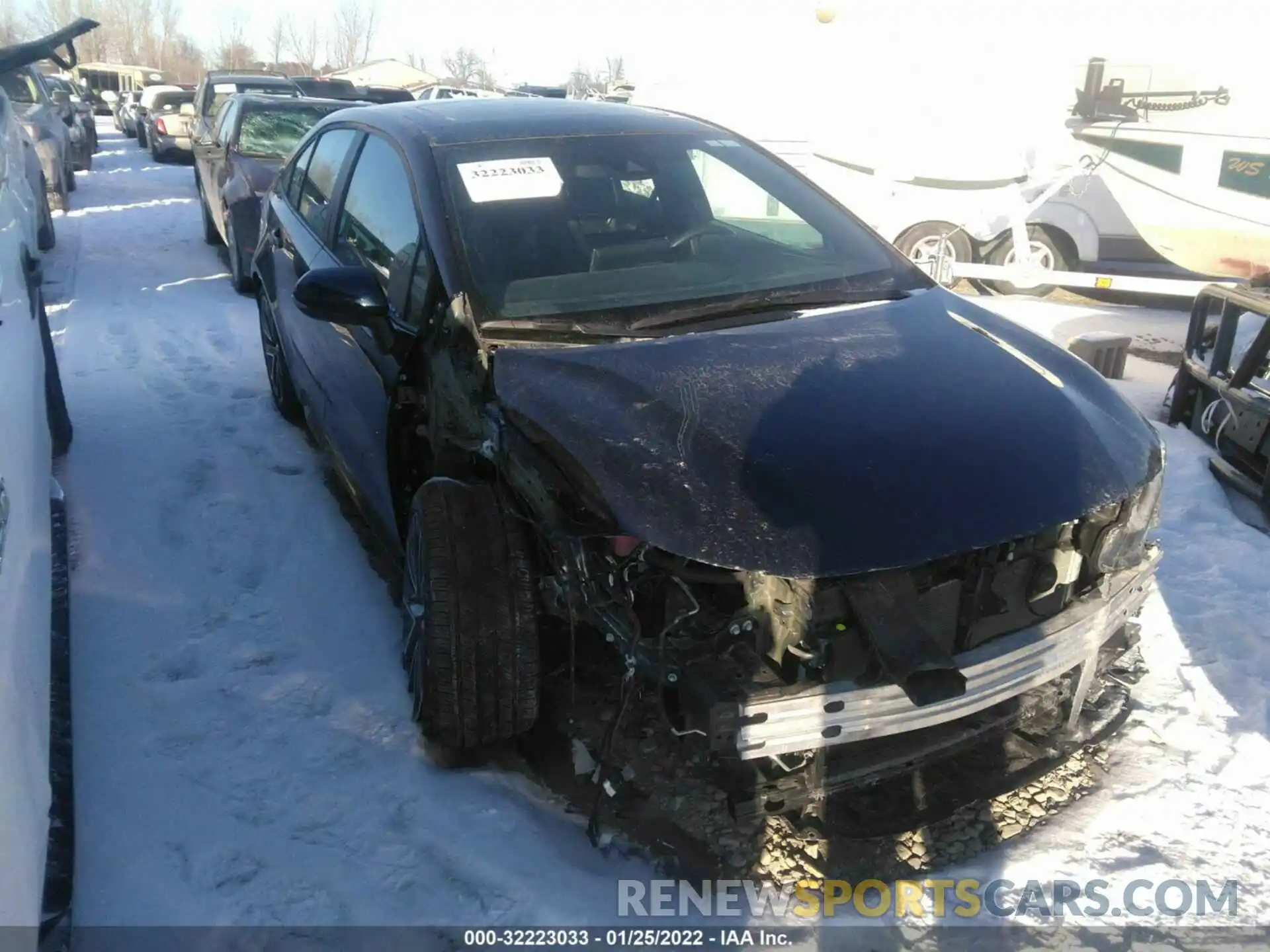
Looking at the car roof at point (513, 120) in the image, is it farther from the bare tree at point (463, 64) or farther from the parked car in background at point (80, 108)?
the bare tree at point (463, 64)

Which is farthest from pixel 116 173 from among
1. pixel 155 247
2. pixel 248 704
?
pixel 248 704

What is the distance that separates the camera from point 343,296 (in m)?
3.02

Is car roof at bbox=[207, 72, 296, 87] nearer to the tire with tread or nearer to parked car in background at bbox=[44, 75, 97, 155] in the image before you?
the tire with tread

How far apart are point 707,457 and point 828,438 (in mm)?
301

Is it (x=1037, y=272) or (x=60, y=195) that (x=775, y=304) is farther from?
(x=60, y=195)

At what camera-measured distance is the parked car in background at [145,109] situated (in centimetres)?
1962

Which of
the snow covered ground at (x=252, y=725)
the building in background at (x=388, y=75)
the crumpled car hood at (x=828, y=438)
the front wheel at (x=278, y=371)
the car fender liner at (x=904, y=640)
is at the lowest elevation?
the snow covered ground at (x=252, y=725)

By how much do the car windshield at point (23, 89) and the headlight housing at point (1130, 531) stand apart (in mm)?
11158

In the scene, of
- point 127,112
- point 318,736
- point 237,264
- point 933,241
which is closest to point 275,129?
point 237,264

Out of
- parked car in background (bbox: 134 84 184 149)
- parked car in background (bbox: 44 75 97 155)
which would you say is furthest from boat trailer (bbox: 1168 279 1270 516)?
parked car in background (bbox: 134 84 184 149)

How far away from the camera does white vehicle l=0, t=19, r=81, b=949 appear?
1.83 meters

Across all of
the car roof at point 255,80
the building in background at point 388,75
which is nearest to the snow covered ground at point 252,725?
the car roof at point 255,80

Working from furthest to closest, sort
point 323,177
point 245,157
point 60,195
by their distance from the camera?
point 60,195 → point 245,157 → point 323,177

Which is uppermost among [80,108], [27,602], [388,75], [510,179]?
[388,75]
